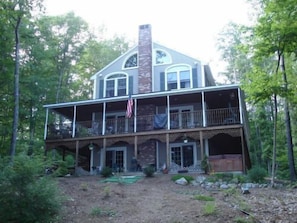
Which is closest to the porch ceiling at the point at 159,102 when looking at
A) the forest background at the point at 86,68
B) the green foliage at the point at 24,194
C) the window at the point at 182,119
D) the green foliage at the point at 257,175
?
the window at the point at 182,119

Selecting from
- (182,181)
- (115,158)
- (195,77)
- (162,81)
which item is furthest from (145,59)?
(182,181)

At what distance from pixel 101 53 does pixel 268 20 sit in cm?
2303

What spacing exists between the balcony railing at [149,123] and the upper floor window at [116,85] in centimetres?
181

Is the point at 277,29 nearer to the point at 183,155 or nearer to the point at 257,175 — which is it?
the point at 257,175

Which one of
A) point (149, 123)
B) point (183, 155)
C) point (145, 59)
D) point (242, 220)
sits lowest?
point (242, 220)

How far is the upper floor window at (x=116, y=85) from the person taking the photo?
69.5ft

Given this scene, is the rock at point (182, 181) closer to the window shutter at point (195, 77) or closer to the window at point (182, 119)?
the window at point (182, 119)

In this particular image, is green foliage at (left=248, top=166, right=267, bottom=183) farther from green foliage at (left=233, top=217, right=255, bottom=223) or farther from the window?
green foliage at (left=233, top=217, right=255, bottom=223)

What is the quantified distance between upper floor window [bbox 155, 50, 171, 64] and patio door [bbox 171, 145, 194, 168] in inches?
222

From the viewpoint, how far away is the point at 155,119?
1788cm

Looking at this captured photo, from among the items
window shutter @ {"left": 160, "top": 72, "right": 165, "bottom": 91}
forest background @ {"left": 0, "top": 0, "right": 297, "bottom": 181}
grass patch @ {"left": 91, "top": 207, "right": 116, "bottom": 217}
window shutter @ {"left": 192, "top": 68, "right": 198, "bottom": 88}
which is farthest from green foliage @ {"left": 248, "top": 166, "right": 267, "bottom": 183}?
window shutter @ {"left": 160, "top": 72, "right": 165, "bottom": 91}

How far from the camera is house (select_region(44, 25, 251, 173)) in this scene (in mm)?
17047

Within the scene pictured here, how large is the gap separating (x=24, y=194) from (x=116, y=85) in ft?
47.7

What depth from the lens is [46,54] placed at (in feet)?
78.6
